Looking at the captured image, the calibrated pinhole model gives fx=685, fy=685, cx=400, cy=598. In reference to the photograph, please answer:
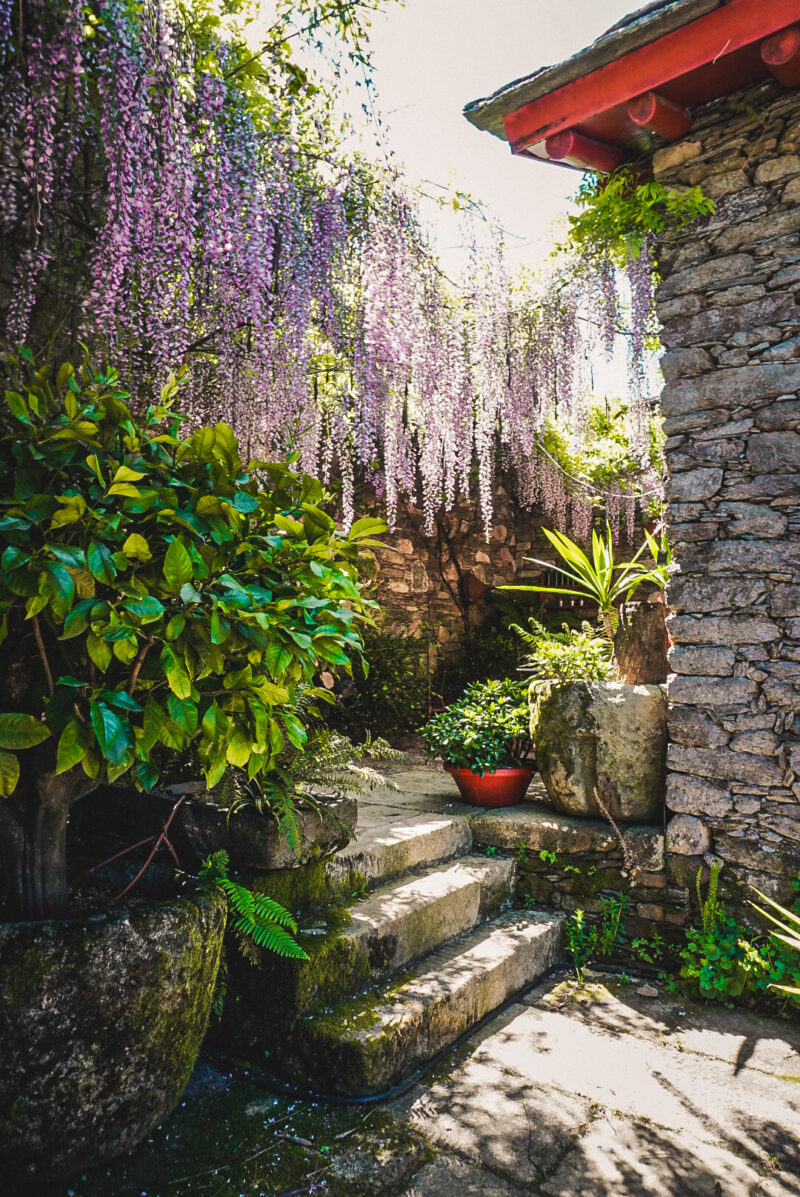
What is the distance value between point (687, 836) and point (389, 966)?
4.22 ft

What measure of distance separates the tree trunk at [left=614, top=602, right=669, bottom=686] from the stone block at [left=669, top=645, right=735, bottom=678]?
27cm

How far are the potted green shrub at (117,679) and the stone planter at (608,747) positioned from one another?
164 cm

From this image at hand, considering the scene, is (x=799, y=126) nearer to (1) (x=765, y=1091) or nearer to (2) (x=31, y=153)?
(2) (x=31, y=153)

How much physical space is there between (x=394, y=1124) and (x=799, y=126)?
3.53 m

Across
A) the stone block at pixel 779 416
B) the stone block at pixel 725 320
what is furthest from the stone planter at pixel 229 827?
the stone block at pixel 725 320

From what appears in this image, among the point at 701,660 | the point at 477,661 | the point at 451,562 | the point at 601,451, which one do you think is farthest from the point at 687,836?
the point at 601,451

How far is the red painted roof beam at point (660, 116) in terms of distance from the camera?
2686 mm

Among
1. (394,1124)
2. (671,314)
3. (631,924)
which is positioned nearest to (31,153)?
(671,314)

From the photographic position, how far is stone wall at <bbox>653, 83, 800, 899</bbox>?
8.36 ft

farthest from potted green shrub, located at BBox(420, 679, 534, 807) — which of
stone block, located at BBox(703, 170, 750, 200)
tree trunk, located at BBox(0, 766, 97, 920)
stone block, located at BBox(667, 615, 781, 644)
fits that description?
stone block, located at BBox(703, 170, 750, 200)

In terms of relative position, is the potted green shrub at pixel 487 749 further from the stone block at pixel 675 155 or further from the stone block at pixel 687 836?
the stone block at pixel 675 155

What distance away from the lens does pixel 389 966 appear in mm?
2160

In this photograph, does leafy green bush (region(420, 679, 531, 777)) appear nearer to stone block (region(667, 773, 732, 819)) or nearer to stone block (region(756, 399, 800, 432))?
stone block (region(667, 773, 732, 819))

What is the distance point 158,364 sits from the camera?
2.79 meters
